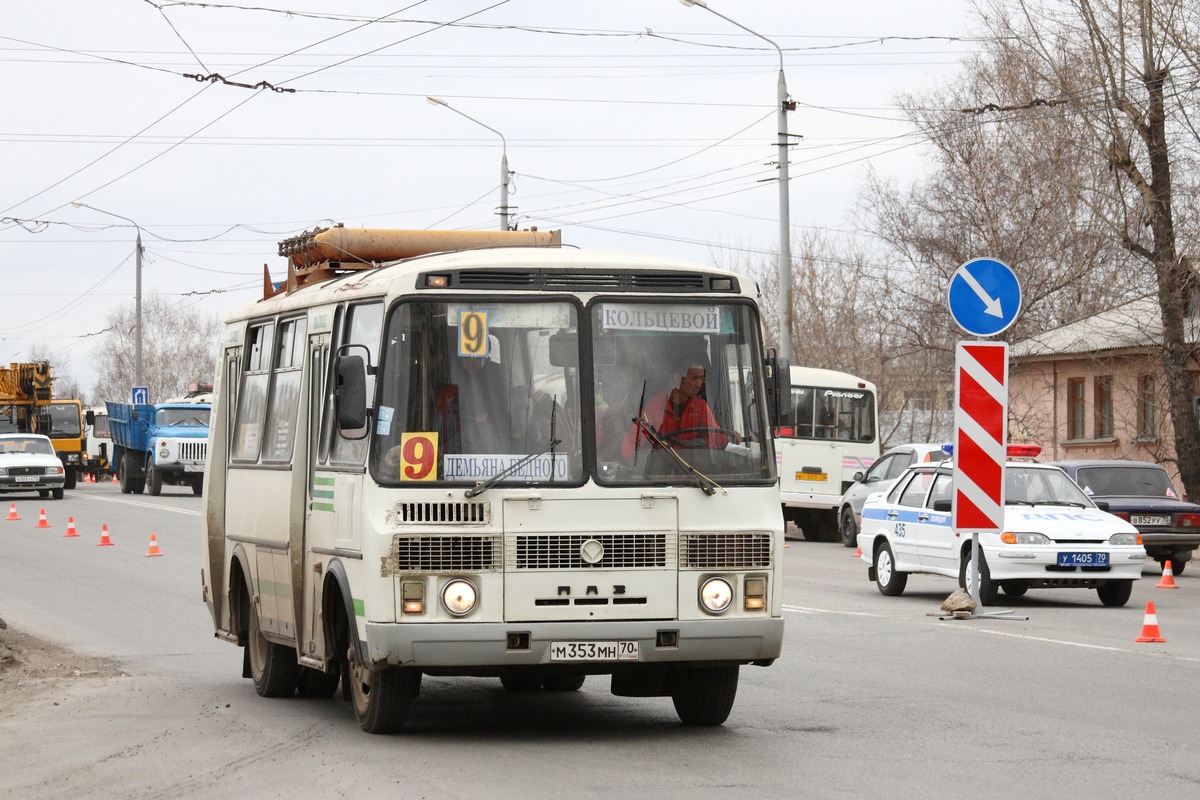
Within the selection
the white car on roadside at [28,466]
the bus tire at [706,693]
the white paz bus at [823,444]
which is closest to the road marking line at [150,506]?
the white car on roadside at [28,466]

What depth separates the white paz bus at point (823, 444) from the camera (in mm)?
35031

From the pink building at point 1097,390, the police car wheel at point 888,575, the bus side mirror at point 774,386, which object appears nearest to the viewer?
the bus side mirror at point 774,386

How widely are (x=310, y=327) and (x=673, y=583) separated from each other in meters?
2.92

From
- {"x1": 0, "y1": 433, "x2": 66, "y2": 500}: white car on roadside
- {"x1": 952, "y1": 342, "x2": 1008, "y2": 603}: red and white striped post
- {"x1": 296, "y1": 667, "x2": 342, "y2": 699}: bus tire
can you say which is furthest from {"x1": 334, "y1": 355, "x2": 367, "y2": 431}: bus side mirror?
{"x1": 0, "y1": 433, "x2": 66, "y2": 500}: white car on roadside

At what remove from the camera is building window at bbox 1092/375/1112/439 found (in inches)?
1879

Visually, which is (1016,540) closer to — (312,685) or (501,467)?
(312,685)

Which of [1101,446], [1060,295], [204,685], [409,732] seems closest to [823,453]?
[1101,446]

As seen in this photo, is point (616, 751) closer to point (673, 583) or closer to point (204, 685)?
point (673, 583)

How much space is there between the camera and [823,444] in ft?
117

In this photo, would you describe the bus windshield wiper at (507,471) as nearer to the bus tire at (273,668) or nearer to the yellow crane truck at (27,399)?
the bus tire at (273,668)

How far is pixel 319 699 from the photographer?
1173 cm

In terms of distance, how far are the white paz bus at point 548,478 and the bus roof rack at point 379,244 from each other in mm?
1650

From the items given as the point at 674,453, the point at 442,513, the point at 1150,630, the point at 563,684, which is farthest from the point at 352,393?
the point at 1150,630

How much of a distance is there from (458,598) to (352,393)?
115 centimetres
